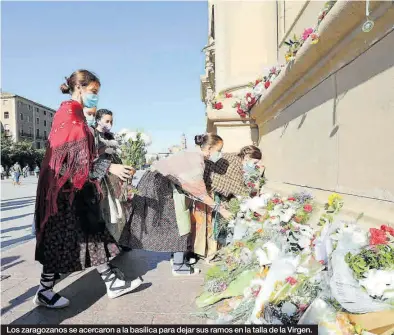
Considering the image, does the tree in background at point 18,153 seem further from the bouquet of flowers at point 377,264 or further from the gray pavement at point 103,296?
the bouquet of flowers at point 377,264

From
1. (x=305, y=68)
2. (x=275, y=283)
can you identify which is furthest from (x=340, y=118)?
(x=275, y=283)

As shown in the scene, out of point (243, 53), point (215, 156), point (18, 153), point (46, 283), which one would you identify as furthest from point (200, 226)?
point (18, 153)

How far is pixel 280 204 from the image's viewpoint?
10.5ft

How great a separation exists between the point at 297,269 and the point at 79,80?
2.24 m

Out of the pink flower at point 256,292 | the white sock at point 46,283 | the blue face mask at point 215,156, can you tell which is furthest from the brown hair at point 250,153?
the white sock at point 46,283

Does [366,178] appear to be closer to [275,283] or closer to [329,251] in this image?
[329,251]

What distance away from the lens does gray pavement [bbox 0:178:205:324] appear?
2.75 metres

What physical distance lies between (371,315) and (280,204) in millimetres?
1648

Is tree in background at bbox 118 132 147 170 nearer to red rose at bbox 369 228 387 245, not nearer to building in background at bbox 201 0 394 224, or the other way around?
building in background at bbox 201 0 394 224

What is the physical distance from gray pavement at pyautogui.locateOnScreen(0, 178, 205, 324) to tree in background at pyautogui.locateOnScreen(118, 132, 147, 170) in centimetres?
119

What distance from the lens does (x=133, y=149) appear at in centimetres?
380

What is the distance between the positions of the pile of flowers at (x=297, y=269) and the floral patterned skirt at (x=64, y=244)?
103 cm

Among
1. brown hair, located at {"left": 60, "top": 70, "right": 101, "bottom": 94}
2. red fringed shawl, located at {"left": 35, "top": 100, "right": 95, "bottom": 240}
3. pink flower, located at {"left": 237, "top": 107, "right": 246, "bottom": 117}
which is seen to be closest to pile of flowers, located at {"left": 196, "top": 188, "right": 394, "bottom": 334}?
red fringed shawl, located at {"left": 35, "top": 100, "right": 95, "bottom": 240}

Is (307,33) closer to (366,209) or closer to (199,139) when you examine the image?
(366,209)
